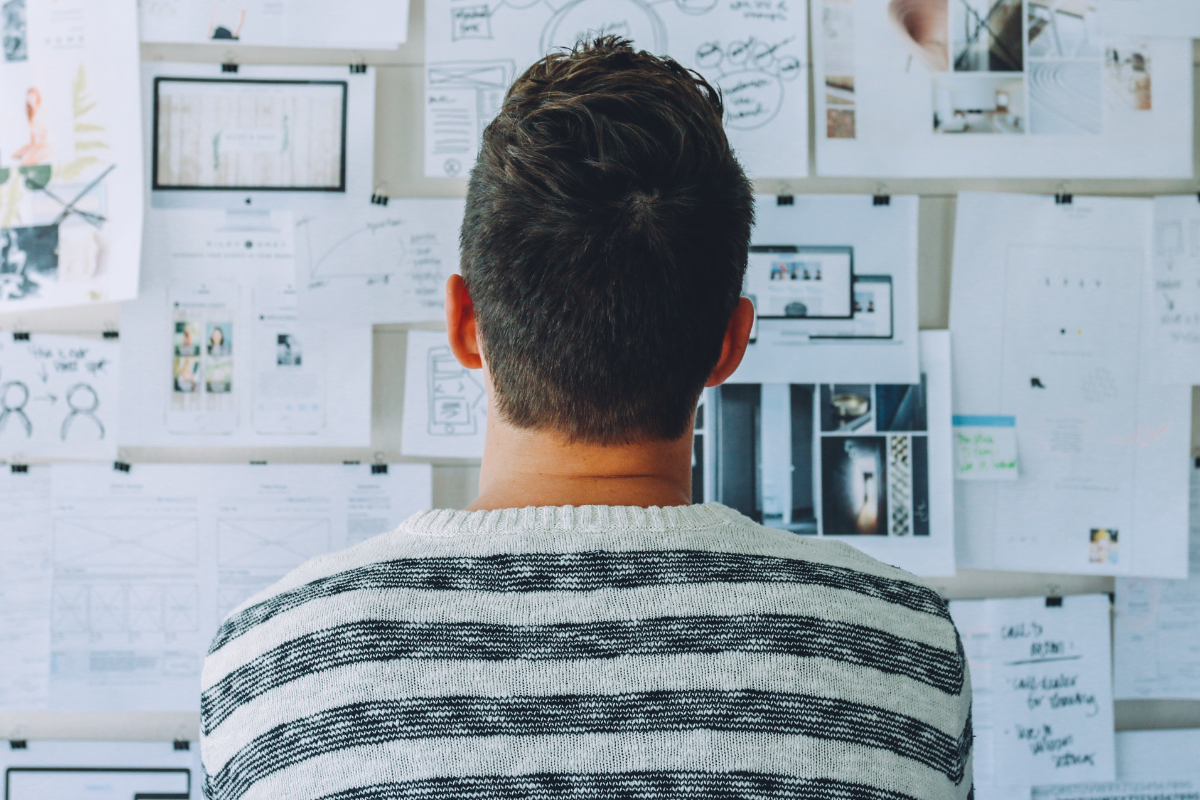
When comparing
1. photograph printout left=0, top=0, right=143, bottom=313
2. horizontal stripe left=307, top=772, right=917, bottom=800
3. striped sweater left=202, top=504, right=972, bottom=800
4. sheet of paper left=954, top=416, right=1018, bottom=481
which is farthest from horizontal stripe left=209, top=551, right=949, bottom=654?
photograph printout left=0, top=0, right=143, bottom=313

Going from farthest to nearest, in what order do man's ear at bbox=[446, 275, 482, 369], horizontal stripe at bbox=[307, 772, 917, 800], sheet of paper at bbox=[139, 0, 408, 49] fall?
sheet of paper at bbox=[139, 0, 408, 49], man's ear at bbox=[446, 275, 482, 369], horizontal stripe at bbox=[307, 772, 917, 800]

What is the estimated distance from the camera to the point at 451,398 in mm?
1039

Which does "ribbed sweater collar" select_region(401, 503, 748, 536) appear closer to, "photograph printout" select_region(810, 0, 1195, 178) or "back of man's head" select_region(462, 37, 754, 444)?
"back of man's head" select_region(462, 37, 754, 444)

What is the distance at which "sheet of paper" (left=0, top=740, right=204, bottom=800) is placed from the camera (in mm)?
1041

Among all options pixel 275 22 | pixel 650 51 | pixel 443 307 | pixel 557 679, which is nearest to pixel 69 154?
pixel 275 22

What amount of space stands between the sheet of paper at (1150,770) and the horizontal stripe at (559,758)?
0.87 metres

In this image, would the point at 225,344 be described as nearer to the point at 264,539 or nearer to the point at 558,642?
the point at 264,539

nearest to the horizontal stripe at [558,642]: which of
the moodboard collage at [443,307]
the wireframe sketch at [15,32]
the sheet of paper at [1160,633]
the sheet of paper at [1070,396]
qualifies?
the moodboard collage at [443,307]

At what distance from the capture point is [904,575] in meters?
0.54

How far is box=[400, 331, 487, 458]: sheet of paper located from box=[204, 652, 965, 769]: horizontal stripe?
58cm

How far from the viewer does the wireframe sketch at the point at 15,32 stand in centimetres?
103

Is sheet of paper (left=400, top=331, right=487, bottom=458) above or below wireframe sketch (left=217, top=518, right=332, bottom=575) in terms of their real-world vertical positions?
above

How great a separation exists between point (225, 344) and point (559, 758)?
0.80 meters

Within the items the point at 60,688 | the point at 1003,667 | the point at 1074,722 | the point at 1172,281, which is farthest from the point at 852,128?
the point at 60,688
